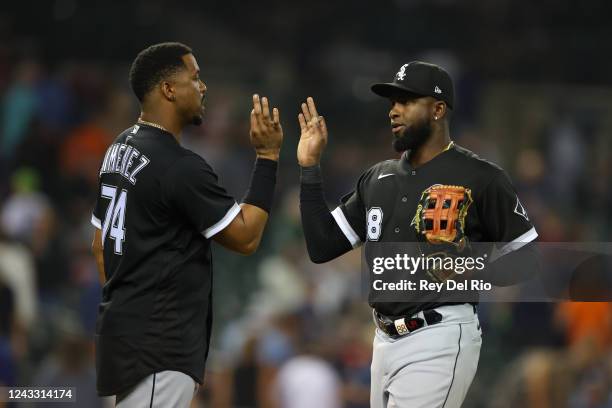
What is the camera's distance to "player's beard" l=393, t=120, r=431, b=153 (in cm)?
477

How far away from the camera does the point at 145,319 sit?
170 inches

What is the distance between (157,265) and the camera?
14.3 feet

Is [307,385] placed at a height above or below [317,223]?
below

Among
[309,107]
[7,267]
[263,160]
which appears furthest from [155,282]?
[7,267]

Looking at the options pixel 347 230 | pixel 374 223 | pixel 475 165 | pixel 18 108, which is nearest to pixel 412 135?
pixel 475 165

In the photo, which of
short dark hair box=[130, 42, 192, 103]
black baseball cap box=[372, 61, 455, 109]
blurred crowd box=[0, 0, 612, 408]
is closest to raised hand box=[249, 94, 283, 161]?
short dark hair box=[130, 42, 192, 103]

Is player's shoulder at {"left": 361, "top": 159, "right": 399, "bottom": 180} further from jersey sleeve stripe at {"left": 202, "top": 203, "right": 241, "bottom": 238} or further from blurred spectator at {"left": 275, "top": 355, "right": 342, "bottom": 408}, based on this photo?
blurred spectator at {"left": 275, "top": 355, "right": 342, "bottom": 408}

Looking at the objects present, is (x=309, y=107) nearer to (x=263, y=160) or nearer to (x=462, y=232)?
(x=263, y=160)

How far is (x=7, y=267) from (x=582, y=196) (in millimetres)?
5534

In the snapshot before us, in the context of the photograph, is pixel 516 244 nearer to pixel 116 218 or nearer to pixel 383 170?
pixel 383 170

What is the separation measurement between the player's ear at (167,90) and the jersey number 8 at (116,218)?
1.36ft

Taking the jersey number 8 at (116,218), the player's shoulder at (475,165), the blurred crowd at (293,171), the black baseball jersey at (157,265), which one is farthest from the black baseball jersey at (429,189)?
the blurred crowd at (293,171)

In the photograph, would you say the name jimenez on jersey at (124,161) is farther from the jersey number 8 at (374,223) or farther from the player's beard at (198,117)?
the jersey number 8 at (374,223)

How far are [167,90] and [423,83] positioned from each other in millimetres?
1051
